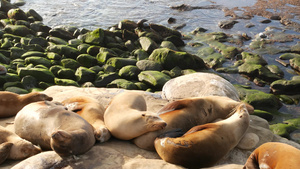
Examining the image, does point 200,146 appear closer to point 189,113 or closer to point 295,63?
point 189,113

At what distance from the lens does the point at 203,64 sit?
36.4ft

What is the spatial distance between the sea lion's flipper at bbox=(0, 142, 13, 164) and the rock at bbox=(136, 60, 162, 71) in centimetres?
666

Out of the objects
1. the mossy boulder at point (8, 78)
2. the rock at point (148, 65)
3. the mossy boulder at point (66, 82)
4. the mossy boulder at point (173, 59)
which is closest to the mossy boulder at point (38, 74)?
the mossy boulder at point (8, 78)

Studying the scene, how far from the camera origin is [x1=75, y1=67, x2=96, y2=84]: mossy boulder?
31.2 feet

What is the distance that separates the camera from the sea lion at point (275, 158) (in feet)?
9.96

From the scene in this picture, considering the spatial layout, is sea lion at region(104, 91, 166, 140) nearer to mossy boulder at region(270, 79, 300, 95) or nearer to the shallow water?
mossy boulder at region(270, 79, 300, 95)

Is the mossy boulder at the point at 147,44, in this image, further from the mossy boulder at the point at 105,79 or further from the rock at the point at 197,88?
the rock at the point at 197,88

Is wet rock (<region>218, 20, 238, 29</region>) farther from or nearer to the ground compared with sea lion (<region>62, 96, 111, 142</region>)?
nearer to the ground

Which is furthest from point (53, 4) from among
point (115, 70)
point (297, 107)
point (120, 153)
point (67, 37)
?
point (120, 153)

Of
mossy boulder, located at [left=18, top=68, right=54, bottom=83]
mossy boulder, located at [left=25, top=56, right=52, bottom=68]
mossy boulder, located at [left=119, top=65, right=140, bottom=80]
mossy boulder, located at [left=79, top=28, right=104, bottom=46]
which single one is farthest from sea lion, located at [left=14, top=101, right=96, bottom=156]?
mossy boulder, located at [left=79, top=28, right=104, bottom=46]

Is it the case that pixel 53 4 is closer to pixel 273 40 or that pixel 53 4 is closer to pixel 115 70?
pixel 115 70

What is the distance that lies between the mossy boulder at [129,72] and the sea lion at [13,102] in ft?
14.6

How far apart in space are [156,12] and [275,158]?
16097 millimetres

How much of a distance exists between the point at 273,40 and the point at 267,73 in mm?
3956
